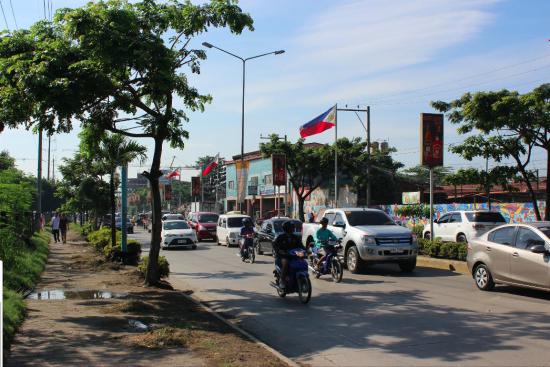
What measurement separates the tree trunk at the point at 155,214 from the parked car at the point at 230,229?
1524cm

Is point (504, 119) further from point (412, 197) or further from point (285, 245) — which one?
point (412, 197)

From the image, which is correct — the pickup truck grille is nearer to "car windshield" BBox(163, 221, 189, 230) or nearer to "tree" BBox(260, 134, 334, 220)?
"car windshield" BBox(163, 221, 189, 230)

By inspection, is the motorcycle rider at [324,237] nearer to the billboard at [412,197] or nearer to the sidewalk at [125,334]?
the sidewalk at [125,334]

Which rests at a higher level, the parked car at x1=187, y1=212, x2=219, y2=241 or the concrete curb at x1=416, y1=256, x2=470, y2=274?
the parked car at x1=187, y1=212, x2=219, y2=241

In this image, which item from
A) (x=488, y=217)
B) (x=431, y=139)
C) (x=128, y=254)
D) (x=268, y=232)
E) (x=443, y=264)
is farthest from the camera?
(x=488, y=217)

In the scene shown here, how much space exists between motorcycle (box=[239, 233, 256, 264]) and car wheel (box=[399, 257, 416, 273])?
573 centimetres

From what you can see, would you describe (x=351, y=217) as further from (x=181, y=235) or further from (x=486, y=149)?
(x=181, y=235)

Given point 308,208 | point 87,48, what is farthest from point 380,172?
point 87,48

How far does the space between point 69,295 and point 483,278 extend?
28.5ft

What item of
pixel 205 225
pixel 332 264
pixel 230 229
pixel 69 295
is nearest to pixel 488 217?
pixel 332 264

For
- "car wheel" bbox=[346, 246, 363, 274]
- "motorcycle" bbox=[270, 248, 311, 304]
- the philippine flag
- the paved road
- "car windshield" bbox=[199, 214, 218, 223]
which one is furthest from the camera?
the philippine flag

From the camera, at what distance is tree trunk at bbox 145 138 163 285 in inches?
482

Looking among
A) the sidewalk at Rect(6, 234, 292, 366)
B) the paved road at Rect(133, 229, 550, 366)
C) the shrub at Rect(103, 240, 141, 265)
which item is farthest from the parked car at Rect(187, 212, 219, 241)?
the sidewalk at Rect(6, 234, 292, 366)

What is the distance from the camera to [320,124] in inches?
1400
